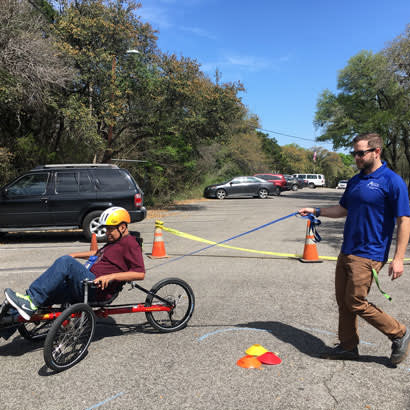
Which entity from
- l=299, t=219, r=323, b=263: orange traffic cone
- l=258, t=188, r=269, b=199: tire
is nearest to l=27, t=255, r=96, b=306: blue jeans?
l=299, t=219, r=323, b=263: orange traffic cone

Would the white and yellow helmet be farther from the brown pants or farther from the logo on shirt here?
→ the logo on shirt

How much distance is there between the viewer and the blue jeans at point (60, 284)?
3438 millimetres

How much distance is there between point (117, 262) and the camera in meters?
3.85

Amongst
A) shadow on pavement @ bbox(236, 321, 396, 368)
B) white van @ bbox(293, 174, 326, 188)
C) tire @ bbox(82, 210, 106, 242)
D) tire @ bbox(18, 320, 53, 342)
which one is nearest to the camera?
shadow on pavement @ bbox(236, 321, 396, 368)

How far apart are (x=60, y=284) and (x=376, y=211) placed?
284 cm

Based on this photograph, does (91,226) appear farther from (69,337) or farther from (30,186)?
(69,337)

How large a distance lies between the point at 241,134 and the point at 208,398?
→ 148 ft

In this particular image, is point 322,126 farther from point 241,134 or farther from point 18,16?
point 18,16

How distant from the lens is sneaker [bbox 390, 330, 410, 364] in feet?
10.8

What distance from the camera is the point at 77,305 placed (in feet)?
11.1

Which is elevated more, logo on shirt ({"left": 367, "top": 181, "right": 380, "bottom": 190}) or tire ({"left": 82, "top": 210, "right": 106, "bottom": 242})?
logo on shirt ({"left": 367, "top": 181, "right": 380, "bottom": 190})

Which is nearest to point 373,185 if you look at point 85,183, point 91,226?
point 91,226

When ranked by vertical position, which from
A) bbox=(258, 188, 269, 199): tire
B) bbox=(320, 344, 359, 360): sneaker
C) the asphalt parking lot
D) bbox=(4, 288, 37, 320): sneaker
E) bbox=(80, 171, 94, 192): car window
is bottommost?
the asphalt parking lot

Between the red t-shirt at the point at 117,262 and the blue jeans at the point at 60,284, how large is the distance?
0.16 meters
